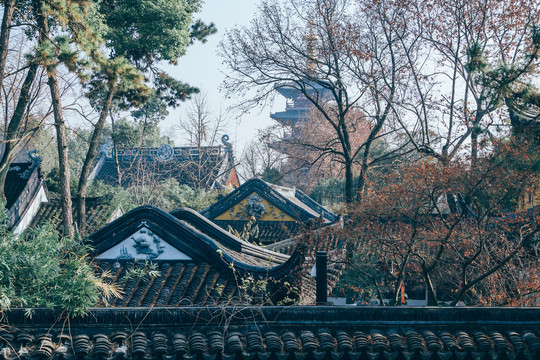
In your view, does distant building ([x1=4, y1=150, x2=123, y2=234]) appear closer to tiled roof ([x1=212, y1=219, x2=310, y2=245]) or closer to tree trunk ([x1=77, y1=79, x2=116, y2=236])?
tree trunk ([x1=77, y1=79, x2=116, y2=236])

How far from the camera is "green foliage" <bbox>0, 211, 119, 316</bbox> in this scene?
197 inches

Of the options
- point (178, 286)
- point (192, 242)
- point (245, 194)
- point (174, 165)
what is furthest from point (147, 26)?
point (174, 165)

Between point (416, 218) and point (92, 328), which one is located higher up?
point (416, 218)

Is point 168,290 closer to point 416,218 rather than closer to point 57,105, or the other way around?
point 416,218

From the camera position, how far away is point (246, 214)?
17219mm

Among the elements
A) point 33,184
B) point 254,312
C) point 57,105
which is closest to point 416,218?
point 254,312

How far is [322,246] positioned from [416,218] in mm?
1830

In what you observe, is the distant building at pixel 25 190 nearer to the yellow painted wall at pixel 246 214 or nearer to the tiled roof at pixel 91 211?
the tiled roof at pixel 91 211

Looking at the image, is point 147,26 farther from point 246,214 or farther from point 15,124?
point 246,214

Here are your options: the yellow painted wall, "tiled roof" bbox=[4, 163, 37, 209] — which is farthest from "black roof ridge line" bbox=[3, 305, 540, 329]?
"tiled roof" bbox=[4, 163, 37, 209]

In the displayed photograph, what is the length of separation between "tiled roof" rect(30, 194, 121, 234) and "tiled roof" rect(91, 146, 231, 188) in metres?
9.37

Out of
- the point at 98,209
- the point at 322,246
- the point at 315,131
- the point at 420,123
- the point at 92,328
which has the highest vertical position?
the point at 315,131

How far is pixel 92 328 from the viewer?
16.5 feet

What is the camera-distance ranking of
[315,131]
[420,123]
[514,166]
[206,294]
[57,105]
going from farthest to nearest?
1. [315,131]
2. [420,123]
3. [57,105]
4. [514,166]
5. [206,294]
